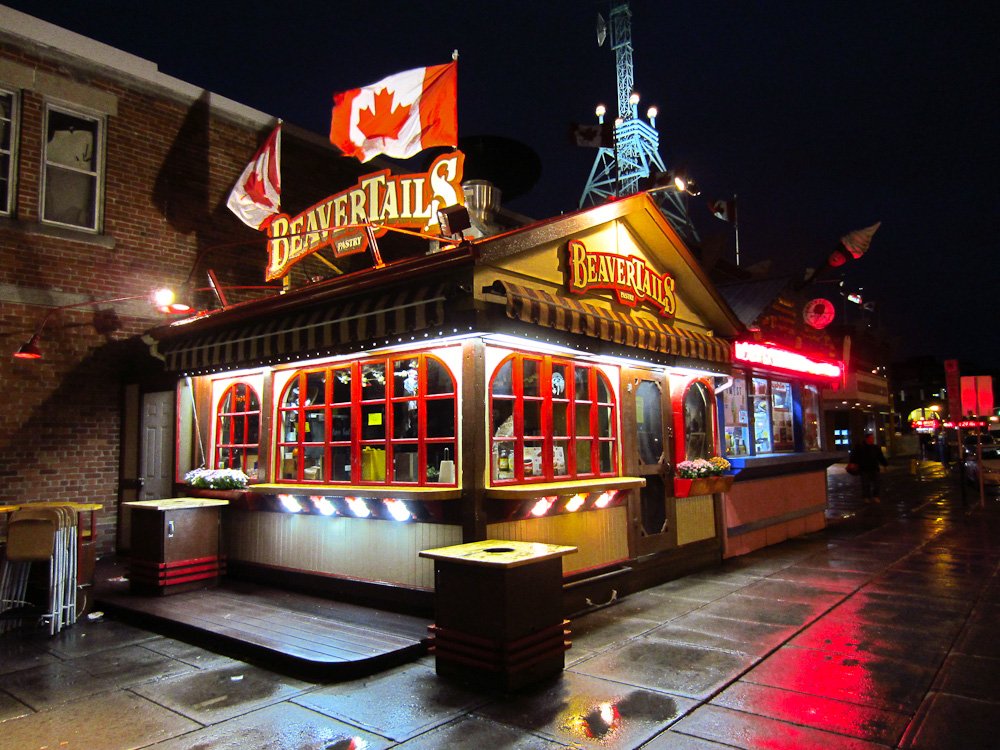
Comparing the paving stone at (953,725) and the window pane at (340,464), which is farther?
the window pane at (340,464)

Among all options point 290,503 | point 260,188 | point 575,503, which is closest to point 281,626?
point 290,503

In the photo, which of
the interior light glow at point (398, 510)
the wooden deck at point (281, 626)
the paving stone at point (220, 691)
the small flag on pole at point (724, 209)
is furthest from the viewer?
the small flag on pole at point (724, 209)

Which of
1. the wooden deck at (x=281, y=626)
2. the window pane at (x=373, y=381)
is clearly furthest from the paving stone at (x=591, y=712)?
the window pane at (x=373, y=381)

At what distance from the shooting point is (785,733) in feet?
13.6

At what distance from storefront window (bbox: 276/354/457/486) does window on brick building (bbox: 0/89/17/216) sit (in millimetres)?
5024

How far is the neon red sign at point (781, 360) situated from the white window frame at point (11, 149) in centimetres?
1072

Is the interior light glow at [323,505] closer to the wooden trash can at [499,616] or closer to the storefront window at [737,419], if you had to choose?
the wooden trash can at [499,616]

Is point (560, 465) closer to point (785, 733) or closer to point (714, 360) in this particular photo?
point (714, 360)

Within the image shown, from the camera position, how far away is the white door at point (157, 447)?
9.76m

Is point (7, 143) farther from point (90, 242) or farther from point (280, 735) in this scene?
point (280, 735)

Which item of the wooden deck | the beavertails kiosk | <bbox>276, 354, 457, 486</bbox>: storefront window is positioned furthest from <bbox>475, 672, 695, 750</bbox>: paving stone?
<bbox>276, 354, 457, 486</bbox>: storefront window

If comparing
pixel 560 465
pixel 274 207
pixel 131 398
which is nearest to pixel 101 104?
pixel 274 207

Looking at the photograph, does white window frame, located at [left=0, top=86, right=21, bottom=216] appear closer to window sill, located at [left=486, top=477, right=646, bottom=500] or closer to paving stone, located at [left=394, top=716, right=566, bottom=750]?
window sill, located at [left=486, top=477, right=646, bottom=500]

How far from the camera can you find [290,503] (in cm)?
792
